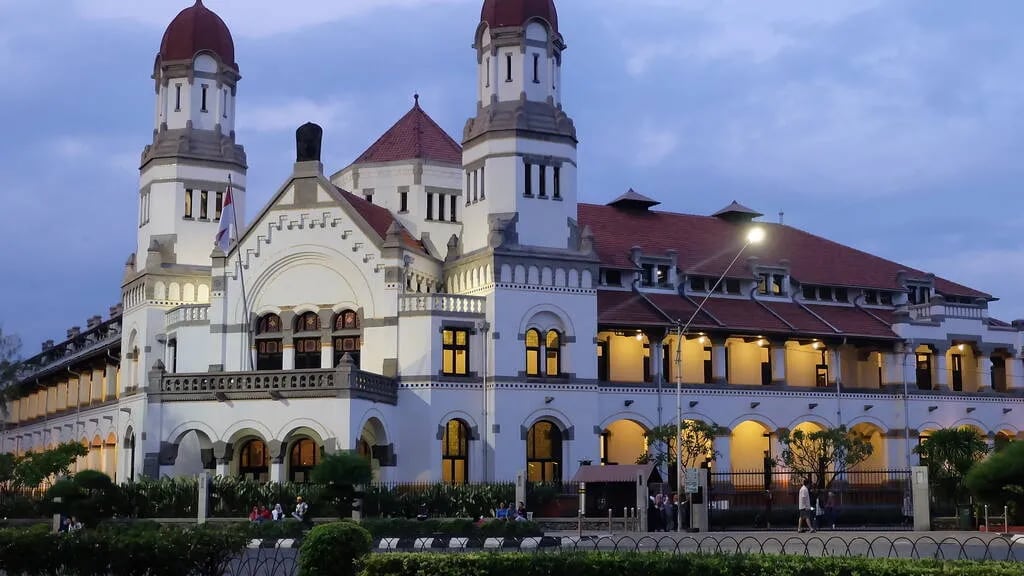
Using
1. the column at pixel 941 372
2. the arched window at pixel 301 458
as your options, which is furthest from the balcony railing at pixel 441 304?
the column at pixel 941 372

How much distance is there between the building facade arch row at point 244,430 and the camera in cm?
5497

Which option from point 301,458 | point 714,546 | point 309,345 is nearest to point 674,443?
point 301,458

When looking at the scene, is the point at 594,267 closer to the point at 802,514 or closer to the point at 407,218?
the point at 407,218

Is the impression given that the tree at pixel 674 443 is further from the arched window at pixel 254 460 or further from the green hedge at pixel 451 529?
the arched window at pixel 254 460

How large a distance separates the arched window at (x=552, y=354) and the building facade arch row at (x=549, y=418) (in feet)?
5.51

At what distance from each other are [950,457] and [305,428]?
89.0ft

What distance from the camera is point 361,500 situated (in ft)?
170

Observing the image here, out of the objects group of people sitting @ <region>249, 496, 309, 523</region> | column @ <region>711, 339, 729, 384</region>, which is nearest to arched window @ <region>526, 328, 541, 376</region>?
column @ <region>711, 339, 729, 384</region>

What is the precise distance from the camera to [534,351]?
59.6 meters

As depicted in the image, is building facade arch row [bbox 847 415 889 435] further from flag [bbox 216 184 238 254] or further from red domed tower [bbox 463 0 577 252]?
flag [bbox 216 184 238 254]

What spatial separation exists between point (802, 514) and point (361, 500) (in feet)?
53.0

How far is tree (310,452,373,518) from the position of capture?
48.1m

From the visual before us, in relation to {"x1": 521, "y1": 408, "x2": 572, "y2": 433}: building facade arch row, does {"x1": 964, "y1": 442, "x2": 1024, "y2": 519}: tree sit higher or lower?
lower

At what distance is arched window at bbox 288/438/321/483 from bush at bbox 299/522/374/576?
1293 inches
